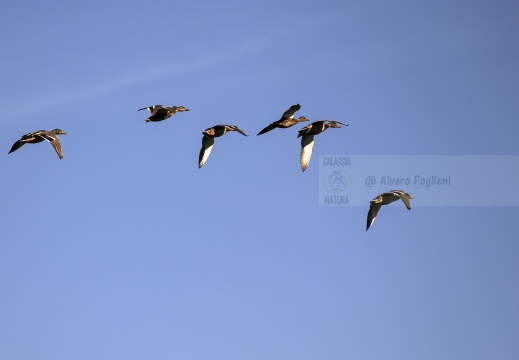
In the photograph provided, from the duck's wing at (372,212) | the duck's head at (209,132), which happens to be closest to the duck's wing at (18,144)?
the duck's head at (209,132)

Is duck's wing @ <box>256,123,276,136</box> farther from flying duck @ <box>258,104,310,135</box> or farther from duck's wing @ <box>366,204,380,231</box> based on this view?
duck's wing @ <box>366,204,380,231</box>

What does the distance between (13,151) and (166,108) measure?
454 inches

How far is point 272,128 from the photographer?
336 feet

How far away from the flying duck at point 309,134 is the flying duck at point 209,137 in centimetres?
536

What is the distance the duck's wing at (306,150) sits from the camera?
104500 mm

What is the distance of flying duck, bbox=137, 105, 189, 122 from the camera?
327 ft

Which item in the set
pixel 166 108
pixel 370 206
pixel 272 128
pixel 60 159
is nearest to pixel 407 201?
pixel 370 206

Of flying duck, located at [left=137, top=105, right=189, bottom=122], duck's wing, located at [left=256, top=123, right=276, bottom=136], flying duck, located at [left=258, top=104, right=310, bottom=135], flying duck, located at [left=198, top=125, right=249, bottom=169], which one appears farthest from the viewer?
flying duck, located at [left=198, top=125, right=249, bottom=169]

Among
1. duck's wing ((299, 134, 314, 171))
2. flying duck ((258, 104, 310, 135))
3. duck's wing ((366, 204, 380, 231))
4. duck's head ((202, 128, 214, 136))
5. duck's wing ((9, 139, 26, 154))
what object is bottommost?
duck's wing ((366, 204, 380, 231))

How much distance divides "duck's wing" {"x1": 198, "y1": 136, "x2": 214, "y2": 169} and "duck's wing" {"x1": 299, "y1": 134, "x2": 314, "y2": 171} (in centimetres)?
692

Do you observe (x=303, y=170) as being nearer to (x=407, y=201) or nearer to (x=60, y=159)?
(x=407, y=201)

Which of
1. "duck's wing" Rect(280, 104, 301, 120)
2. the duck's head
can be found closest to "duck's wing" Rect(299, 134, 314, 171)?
"duck's wing" Rect(280, 104, 301, 120)

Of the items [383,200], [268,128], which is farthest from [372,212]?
[268,128]

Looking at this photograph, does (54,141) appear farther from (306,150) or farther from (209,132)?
(306,150)
